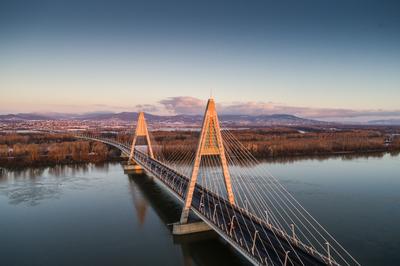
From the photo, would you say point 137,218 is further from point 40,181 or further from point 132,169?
point 132,169

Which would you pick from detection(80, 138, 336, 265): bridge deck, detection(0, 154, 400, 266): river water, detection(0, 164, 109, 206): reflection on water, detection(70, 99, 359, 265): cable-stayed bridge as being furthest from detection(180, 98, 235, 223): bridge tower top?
detection(0, 164, 109, 206): reflection on water

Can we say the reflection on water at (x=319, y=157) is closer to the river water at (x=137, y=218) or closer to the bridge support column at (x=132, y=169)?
the river water at (x=137, y=218)

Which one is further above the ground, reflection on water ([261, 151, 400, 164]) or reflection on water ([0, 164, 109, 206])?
reflection on water ([261, 151, 400, 164])

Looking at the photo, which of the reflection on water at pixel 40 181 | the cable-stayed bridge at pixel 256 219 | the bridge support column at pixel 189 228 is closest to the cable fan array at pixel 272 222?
the cable-stayed bridge at pixel 256 219

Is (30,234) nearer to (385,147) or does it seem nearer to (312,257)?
(312,257)

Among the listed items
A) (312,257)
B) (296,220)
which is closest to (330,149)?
(296,220)

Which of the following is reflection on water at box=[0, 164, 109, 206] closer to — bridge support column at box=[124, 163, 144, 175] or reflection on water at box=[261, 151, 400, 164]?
bridge support column at box=[124, 163, 144, 175]
